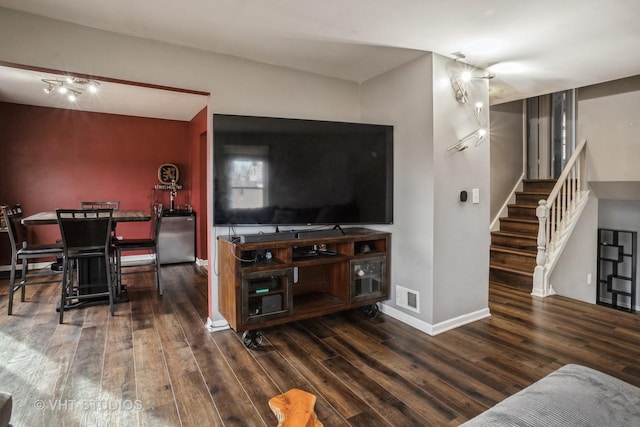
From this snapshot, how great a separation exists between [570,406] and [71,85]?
5.44 meters

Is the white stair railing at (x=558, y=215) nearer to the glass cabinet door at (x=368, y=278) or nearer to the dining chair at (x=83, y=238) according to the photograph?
the glass cabinet door at (x=368, y=278)

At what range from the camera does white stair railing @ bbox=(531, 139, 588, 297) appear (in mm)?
4264

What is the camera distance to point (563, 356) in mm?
2645

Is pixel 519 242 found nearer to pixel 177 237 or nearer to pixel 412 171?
pixel 412 171

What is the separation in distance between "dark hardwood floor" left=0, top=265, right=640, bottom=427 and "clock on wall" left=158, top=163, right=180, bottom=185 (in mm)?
2869

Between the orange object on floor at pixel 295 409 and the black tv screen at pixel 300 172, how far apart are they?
1.38 meters

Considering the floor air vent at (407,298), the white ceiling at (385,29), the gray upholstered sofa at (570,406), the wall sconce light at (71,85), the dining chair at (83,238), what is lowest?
the floor air vent at (407,298)

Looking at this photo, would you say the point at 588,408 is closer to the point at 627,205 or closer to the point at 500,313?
the point at 500,313

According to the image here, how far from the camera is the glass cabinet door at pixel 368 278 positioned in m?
3.22

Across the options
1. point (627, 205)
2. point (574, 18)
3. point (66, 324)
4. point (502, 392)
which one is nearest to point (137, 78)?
point (66, 324)

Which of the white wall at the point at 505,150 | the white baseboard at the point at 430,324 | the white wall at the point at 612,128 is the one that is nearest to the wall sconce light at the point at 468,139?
the white baseboard at the point at 430,324

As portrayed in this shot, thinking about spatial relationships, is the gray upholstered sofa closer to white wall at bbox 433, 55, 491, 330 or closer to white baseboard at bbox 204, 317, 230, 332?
white wall at bbox 433, 55, 491, 330

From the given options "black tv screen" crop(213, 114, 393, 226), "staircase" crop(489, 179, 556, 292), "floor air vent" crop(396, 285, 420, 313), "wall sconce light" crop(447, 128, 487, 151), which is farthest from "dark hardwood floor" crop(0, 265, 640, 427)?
"wall sconce light" crop(447, 128, 487, 151)

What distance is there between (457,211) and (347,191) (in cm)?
101
